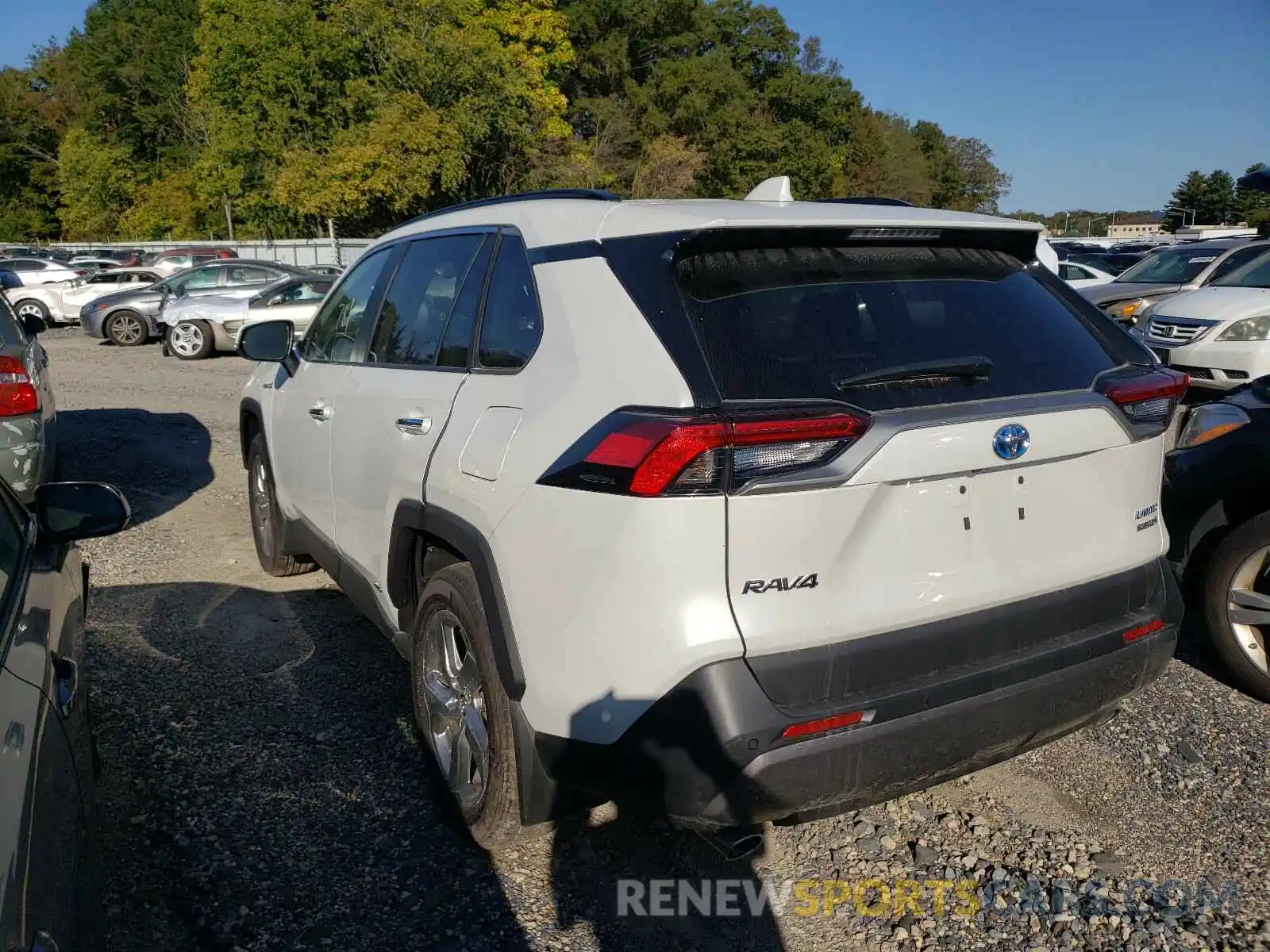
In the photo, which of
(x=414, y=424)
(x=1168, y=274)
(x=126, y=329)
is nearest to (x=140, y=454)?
(x=414, y=424)

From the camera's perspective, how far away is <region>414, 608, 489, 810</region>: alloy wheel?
280 centimetres

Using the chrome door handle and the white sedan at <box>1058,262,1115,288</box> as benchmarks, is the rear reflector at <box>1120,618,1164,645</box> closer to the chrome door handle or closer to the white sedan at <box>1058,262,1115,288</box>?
the chrome door handle

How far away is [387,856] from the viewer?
9.48 feet

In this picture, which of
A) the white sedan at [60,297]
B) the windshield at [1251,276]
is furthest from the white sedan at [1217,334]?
the white sedan at [60,297]

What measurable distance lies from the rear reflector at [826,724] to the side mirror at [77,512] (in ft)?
6.34

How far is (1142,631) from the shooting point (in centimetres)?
265

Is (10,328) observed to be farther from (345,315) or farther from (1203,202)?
(1203,202)

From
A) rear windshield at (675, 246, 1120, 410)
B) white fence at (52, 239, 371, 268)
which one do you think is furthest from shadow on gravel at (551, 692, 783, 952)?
Result: white fence at (52, 239, 371, 268)

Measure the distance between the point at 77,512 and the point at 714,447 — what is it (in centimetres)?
188

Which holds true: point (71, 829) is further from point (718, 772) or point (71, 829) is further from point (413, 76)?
point (413, 76)

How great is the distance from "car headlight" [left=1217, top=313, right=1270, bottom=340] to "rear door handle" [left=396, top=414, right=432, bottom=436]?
946 centimetres

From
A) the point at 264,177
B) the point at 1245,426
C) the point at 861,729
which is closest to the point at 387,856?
the point at 861,729

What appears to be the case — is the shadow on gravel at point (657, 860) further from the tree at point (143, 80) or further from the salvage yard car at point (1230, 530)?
the tree at point (143, 80)

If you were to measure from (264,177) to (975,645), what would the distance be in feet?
153
